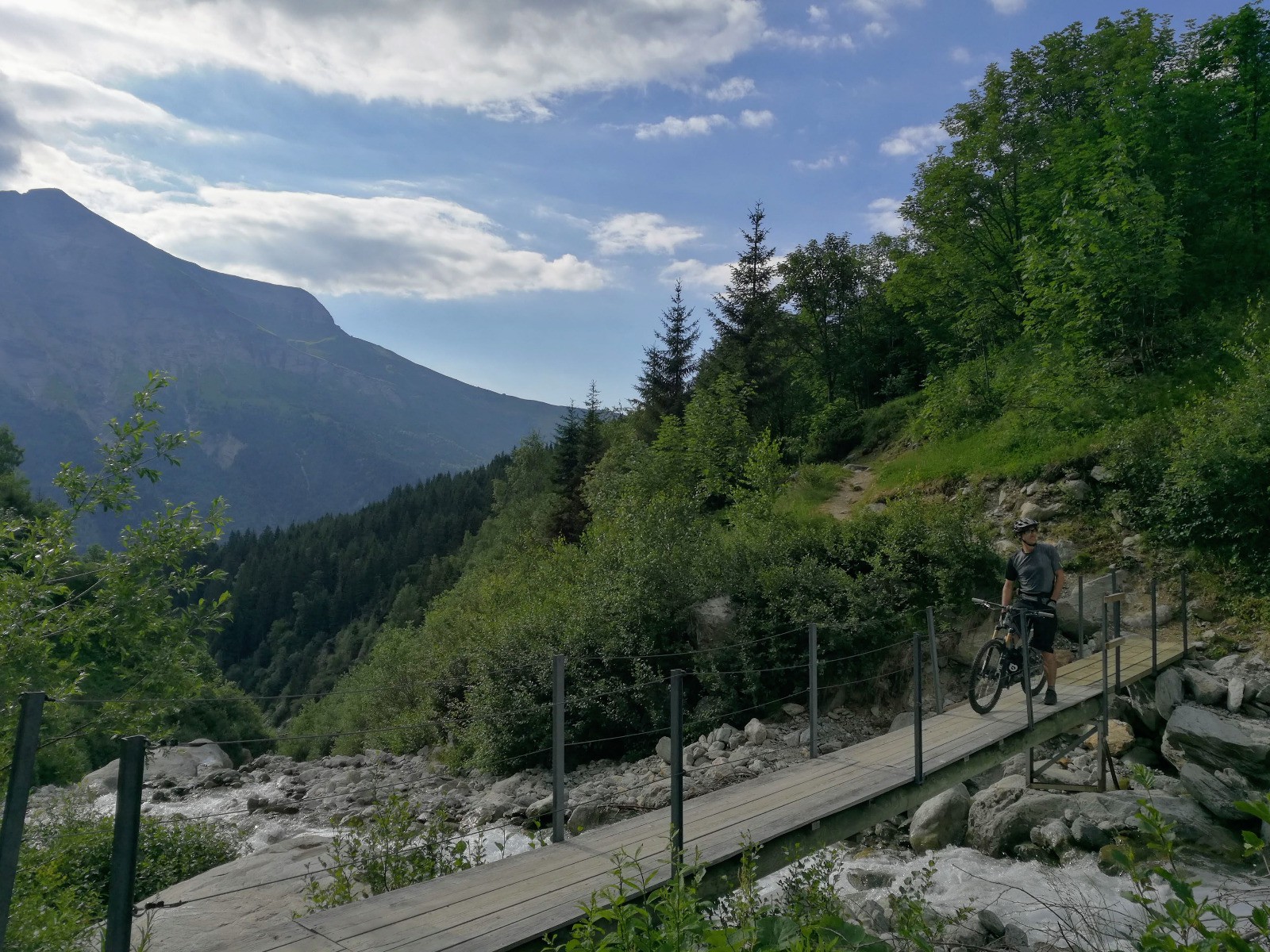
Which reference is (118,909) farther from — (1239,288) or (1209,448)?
(1239,288)

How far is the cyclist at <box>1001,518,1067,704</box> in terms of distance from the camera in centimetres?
1012

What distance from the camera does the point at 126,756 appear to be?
3.74 metres

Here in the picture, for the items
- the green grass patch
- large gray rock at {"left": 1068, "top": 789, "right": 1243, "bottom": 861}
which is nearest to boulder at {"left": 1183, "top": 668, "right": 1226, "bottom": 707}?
large gray rock at {"left": 1068, "top": 789, "right": 1243, "bottom": 861}

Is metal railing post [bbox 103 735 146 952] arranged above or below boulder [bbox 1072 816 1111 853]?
above

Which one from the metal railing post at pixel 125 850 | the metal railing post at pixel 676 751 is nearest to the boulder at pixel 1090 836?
the metal railing post at pixel 676 751

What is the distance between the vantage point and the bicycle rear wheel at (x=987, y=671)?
10.2 m

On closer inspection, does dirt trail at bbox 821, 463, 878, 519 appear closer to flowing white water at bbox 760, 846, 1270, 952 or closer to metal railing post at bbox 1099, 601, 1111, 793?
metal railing post at bbox 1099, 601, 1111, 793

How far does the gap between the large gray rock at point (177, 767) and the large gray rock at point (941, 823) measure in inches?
540

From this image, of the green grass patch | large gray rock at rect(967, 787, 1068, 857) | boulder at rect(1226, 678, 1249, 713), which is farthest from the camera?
the green grass patch

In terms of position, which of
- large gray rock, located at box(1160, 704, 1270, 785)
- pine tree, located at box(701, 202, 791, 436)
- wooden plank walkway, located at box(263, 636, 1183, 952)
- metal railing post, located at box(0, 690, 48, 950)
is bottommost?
large gray rock, located at box(1160, 704, 1270, 785)

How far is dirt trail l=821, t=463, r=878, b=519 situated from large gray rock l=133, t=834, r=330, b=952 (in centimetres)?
1606

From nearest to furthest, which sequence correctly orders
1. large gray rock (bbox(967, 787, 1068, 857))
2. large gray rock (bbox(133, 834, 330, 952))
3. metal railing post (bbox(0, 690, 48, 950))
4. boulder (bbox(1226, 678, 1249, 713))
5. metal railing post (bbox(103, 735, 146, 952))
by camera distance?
metal railing post (bbox(0, 690, 48, 950))
metal railing post (bbox(103, 735, 146, 952))
large gray rock (bbox(133, 834, 330, 952))
large gray rock (bbox(967, 787, 1068, 857))
boulder (bbox(1226, 678, 1249, 713))

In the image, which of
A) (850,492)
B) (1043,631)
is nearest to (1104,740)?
(1043,631)

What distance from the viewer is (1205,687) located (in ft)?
40.5
